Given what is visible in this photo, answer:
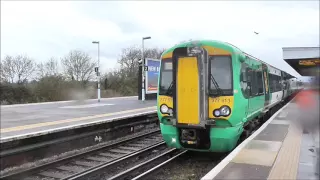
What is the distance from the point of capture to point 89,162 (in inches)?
336

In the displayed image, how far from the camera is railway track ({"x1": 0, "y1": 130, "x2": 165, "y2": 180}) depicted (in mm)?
7230

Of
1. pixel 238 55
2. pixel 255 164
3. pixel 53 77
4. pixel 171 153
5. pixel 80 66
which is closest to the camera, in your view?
pixel 255 164

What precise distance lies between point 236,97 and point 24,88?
24585 mm

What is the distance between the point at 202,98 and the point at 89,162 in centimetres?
373

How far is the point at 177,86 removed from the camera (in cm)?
747

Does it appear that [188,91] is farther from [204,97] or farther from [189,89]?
[204,97]

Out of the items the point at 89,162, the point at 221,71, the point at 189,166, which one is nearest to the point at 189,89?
the point at 221,71

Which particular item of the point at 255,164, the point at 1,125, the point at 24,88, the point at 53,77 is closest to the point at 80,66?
the point at 53,77

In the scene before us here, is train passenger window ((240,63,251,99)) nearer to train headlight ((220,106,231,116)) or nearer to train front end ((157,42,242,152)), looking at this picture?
train front end ((157,42,242,152))

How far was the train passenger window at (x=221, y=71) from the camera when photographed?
7.34 meters

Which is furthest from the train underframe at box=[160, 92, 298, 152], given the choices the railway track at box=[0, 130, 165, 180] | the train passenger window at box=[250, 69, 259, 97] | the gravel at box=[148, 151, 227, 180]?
the train passenger window at box=[250, 69, 259, 97]

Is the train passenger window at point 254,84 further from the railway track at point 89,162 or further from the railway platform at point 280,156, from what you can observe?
the railway track at point 89,162

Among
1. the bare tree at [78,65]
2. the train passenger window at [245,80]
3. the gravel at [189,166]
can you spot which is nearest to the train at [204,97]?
the train passenger window at [245,80]

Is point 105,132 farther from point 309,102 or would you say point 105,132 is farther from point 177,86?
point 309,102
